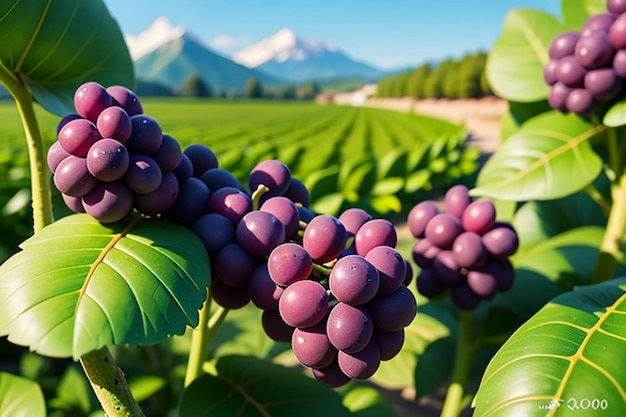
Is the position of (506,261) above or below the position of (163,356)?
above

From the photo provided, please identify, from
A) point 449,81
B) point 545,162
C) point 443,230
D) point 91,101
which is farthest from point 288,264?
point 449,81

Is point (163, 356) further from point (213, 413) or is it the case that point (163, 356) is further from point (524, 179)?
point (524, 179)

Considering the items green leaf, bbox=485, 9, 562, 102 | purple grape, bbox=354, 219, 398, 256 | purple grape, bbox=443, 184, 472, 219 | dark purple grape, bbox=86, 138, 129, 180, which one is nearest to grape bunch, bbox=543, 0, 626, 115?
green leaf, bbox=485, 9, 562, 102

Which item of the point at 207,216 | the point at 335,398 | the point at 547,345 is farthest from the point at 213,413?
the point at 547,345

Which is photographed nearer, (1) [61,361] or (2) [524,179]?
(2) [524,179]

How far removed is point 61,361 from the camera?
1630 mm

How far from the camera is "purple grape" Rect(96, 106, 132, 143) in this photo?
45 cm

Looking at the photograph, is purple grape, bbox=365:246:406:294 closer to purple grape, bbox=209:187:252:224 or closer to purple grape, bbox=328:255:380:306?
purple grape, bbox=328:255:380:306

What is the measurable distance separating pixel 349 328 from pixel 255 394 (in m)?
0.33

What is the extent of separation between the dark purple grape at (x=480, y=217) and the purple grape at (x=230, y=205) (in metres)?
0.38

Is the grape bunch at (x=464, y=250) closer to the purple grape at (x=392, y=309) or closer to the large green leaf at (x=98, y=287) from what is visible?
the purple grape at (x=392, y=309)

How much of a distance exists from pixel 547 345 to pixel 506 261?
272 millimetres

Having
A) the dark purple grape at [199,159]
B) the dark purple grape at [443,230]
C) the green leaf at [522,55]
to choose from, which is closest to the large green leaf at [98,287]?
the dark purple grape at [199,159]

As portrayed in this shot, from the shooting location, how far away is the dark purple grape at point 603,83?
0.72 meters
